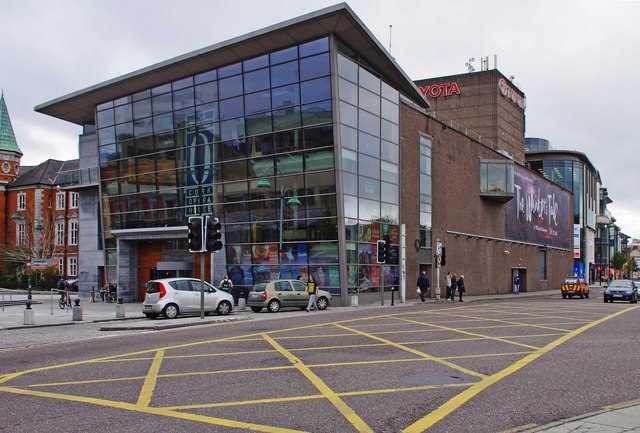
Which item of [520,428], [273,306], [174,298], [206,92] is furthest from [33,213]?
Result: [520,428]

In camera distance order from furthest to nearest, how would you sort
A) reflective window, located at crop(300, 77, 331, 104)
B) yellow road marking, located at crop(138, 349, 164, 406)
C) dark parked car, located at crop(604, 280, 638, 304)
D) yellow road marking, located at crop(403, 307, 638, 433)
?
dark parked car, located at crop(604, 280, 638, 304), reflective window, located at crop(300, 77, 331, 104), yellow road marking, located at crop(138, 349, 164, 406), yellow road marking, located at crop(403, 307, 638, 433)

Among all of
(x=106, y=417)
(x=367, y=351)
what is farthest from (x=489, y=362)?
(x=106, y=417)

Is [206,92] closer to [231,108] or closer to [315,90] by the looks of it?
[231,108]

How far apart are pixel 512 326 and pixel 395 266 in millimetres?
18009

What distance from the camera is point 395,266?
35.5 metres

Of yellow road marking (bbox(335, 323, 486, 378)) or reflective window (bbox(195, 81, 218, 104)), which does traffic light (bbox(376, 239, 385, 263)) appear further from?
yellow road marking (bbox(335, 323, 486, 378))

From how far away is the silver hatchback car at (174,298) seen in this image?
21922mm

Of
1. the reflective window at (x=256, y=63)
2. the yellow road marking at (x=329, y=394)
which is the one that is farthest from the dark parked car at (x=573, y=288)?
the yellow road marking at (x=329, y=394)

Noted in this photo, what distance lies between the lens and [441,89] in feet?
217

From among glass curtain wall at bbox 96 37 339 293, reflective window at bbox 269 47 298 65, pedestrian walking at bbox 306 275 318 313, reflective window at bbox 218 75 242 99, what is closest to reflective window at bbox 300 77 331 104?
glass curtain wall at bbox 96 37 339 293

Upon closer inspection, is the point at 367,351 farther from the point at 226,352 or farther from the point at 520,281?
the point at 520,281

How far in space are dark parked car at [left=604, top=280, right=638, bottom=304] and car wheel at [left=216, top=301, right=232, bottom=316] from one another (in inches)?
893

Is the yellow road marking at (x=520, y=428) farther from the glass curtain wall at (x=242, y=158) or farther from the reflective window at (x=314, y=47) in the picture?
the reflective window at (x=314, y=47)

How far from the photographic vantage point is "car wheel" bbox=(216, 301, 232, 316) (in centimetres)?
2373
